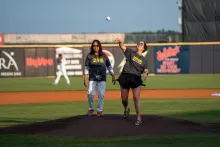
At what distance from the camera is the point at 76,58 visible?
38062 mm

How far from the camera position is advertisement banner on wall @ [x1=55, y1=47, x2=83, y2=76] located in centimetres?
3806

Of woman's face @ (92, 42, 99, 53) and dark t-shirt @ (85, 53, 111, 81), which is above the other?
woman's face @ (92, 42, 99, 53)

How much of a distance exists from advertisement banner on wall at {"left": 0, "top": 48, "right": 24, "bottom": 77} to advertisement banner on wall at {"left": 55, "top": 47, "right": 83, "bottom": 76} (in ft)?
8.17

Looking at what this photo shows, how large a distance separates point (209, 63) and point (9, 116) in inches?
983

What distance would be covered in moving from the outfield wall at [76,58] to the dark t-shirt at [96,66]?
25.6 meters

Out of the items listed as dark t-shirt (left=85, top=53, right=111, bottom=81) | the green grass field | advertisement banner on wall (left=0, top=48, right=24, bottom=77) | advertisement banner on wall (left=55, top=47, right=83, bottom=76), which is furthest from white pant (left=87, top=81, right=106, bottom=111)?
advertisement banner on wall (left=0, top=48, right=24, bottom=77)

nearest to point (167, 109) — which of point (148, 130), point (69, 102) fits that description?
point (69, 102)

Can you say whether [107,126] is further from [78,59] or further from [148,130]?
[78,59]

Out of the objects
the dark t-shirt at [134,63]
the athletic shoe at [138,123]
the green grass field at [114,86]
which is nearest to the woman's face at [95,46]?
the dark t-shirt at [134,63]

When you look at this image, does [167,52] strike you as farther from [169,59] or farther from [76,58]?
[76,58]

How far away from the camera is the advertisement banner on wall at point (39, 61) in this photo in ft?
125

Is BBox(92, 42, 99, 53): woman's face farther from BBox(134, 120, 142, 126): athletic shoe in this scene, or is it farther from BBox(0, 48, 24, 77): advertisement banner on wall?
BBox(0, 48, 24, 77): advertisement banner on wall

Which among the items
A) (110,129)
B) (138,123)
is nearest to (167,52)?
(138,123)

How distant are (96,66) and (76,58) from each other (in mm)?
25867
